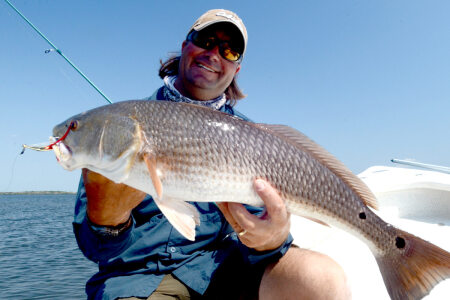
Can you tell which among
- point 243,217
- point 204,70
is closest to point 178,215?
point 243,217

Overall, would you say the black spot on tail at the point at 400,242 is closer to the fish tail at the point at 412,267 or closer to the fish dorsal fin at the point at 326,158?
the fish tail at the point at 412,267

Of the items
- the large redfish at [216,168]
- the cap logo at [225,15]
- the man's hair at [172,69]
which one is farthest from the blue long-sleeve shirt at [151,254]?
the cap logo at [225,15]

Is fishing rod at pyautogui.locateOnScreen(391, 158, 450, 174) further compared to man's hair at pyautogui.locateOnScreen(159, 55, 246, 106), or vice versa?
fishing rod at pyautogui.locateOnScreen(391, 158, 450, 174)

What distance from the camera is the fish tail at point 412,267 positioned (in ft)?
6.68

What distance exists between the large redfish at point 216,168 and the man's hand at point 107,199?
0.33ft

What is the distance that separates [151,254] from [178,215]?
0.82 meters

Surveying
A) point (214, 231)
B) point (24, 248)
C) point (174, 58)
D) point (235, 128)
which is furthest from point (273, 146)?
point (24, 248)

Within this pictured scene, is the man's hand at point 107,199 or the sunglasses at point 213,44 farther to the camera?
the sunglasses at point 213,44

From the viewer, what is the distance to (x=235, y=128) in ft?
7.15

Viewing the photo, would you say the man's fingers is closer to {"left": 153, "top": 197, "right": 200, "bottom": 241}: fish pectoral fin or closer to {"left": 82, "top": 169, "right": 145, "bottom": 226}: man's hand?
{"left": 153, "top": 197, "right": 200, "bottom": 241}: fish pectoral fin

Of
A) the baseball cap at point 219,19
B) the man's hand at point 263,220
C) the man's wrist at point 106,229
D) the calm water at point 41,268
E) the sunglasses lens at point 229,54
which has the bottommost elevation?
the calm water at point 41,268

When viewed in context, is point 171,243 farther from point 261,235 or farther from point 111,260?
point 261,235

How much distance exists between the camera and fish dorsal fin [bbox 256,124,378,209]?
2.29m

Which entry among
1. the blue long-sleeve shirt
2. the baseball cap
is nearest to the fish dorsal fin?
the blue long-sleeve shirt
